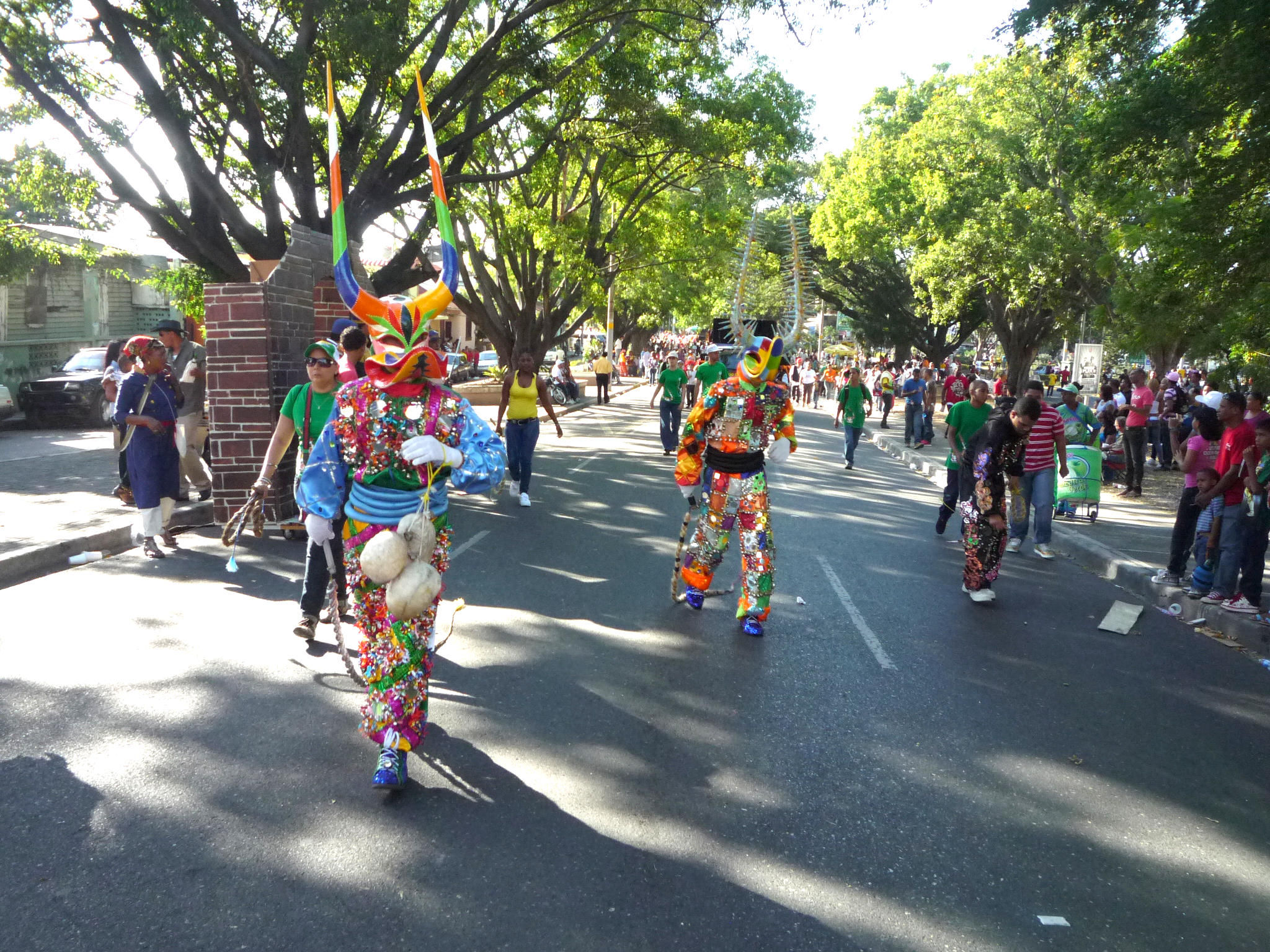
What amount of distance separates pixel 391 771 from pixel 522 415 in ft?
23.1

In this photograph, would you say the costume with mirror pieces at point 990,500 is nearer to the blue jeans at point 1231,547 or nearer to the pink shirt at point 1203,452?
the pink shirt at point 1203,452

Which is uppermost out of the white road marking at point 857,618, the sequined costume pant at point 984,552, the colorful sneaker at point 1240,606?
the sequined costume pant at point 984,552

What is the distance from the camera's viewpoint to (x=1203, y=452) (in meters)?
7.93

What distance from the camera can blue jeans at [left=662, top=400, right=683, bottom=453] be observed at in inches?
650

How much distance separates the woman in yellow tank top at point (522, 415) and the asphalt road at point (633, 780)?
3.56 metres

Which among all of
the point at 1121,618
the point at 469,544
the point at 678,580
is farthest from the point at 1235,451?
the point at 469,544

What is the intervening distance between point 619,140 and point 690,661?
15.6m

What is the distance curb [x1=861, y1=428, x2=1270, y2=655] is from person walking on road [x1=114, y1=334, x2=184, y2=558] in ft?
27.0

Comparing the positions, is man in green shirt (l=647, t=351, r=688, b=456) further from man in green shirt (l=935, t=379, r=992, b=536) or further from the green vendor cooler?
the green vendor cooler


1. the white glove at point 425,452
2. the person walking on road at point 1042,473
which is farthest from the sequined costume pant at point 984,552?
the white glove at point 425,452

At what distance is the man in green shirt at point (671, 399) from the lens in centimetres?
1625

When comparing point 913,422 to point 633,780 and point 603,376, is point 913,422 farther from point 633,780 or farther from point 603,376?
point 633,780

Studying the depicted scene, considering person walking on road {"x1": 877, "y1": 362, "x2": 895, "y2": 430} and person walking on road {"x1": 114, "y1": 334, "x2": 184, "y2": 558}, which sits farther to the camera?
person walking on road {"x1": 877, "y1": 362, "x2": 895, "y2": 430}

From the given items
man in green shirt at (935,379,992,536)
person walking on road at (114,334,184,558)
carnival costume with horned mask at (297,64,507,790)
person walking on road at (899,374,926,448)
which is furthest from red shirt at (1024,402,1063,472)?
person walking on road at (899,374,926,448)
